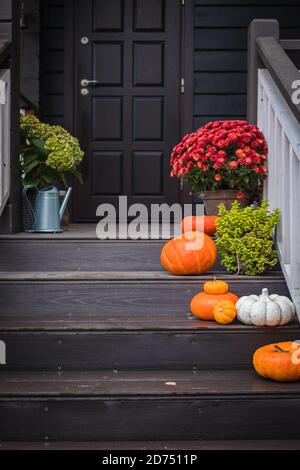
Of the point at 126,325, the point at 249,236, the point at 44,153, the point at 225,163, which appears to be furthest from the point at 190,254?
the point at 44,153

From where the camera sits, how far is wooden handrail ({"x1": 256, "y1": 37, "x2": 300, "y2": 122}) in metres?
2.79

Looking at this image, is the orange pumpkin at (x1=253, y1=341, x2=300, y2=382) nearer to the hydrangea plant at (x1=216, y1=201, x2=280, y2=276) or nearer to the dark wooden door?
the hydrangea plant at (x1=216, y1=201, x2=280, y2=276)

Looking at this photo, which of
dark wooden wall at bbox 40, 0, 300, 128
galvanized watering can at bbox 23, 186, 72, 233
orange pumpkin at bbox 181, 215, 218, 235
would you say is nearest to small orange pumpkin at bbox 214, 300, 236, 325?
orange pumpkin at bbox 181, 215, 218, 235

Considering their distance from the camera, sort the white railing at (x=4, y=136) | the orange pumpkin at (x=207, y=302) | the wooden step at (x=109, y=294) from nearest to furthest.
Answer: the orange pumpkin at (x=207, y=302) → the wooden step at (x=109, y=294) → the white railing at (x=4, y=136)

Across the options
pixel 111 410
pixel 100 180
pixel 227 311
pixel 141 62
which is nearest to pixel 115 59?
pixel 141 62

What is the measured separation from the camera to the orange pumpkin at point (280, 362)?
2.40 metres

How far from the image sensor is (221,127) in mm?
3602

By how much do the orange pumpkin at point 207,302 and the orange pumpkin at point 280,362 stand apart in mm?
343

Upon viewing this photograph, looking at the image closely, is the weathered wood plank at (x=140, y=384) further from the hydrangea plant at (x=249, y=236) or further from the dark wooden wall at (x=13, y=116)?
the dark wooden wall at (x=13, y=116)

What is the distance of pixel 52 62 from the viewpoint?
17.7ft

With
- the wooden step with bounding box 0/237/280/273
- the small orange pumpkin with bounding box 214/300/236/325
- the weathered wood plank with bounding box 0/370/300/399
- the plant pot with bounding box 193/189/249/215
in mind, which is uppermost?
the plant pot with bounding box 193/189/249/215

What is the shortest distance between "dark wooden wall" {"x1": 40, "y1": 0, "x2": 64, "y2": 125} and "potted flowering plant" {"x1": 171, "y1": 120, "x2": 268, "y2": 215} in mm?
2071

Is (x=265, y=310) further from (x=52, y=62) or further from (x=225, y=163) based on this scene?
(x=52, y=62)

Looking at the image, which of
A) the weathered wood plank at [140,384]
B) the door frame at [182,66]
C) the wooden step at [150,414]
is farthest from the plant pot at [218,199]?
the door frame at [182,66]
